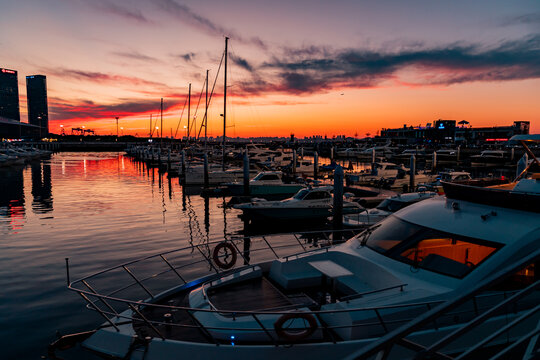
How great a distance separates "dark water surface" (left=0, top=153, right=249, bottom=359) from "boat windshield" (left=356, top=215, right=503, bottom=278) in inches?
303

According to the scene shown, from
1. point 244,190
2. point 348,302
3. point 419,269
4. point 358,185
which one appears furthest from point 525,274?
point 358,185

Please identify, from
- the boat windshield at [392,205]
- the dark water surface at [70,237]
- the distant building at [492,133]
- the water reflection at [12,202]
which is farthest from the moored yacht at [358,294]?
the distant building at [492,133]

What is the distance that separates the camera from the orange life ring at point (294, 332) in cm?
504

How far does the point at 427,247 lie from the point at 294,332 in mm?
3498

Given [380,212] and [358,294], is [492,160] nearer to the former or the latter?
[380,212]

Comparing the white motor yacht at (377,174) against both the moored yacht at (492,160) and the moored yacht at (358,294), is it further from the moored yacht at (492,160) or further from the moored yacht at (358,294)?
the moored yacht at (492,160)

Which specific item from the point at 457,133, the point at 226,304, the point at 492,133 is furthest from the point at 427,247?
the point at 457,133

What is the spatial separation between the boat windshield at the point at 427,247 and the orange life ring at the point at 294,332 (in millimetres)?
2531

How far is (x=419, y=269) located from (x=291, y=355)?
289 cm

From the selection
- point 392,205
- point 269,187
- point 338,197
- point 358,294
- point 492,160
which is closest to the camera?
point 358,294

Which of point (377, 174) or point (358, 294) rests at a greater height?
point (358, 294)

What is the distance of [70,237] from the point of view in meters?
18.8

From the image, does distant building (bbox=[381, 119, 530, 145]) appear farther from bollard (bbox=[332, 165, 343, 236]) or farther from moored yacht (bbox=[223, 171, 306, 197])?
bollard (bbox=[332, 165, 343, 236])

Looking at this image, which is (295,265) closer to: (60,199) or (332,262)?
(332,262)
